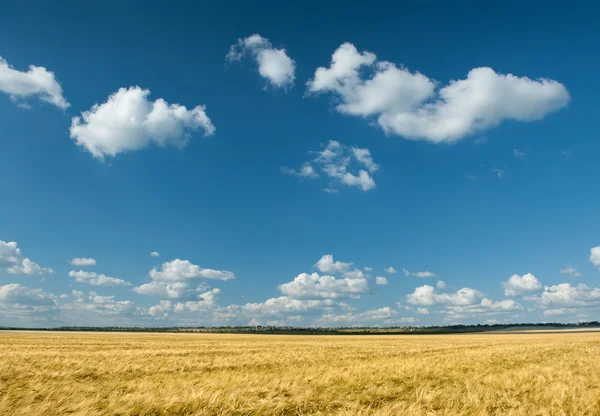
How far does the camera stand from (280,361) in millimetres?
20719

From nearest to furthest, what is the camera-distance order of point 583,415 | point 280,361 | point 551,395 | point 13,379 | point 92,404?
1. point 92,404
2. point 583,415
3. point 551,395
4. point 13,379
5. point 280,361

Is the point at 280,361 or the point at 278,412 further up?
the point at 278,412

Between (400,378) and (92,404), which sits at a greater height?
(92,404)

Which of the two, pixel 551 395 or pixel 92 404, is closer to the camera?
pixel 92 404

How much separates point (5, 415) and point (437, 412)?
8.16 meters

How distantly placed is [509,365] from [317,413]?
14054 millimetres

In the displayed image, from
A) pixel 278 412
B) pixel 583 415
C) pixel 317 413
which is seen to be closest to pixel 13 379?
pixel 278 412

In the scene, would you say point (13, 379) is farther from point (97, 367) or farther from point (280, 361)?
point (280, 361)

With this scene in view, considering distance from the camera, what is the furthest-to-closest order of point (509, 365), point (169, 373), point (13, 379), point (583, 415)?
point (509, 365) → point (169, 373) → point (13, 379) → point (583, 415)

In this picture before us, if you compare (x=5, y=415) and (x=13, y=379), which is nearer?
(x=5, y=415)

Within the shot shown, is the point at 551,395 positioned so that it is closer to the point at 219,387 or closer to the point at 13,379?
the point at 219,387

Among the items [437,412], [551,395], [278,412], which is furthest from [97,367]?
[551,395]

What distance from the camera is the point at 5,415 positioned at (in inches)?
275

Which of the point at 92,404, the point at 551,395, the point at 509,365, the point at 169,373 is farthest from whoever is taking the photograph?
the point at 509,365
